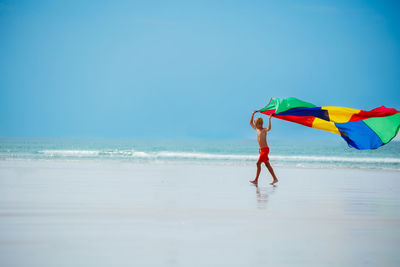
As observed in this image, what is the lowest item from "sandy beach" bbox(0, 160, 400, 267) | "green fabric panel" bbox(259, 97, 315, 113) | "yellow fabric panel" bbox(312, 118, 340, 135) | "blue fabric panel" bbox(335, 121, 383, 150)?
"sandy beach" bbox(0, 160, 400, 267)

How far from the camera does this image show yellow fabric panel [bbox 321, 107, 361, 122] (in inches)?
422

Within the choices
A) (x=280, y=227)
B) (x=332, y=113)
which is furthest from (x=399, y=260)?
(x=332, y=113)

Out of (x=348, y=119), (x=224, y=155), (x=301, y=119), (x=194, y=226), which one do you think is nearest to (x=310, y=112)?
→ (x=301, y=119)

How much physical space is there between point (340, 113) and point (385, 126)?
113cm

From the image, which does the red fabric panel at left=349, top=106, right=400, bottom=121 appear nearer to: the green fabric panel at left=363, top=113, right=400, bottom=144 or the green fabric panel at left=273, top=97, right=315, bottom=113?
the green fabric panel at left=363, top=113, right=400, bottom=144

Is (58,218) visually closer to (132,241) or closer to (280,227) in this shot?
(132,241)

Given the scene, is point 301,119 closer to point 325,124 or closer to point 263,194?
point 325,124

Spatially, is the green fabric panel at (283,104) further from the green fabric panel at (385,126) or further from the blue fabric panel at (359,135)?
the green fabric panel at (385,126)

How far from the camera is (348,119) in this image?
424 inches

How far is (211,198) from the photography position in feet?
26.2

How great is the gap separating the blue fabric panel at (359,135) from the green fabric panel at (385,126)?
103 mm

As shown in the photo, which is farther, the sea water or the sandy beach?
the sea water

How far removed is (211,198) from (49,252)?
13.9ft

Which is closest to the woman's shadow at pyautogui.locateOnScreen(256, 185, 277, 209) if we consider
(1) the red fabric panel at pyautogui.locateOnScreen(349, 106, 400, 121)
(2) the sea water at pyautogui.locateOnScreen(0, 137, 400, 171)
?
(1) the red fabric panel at pyautogui.locateOnScreen(349, 106, 400, 121)
